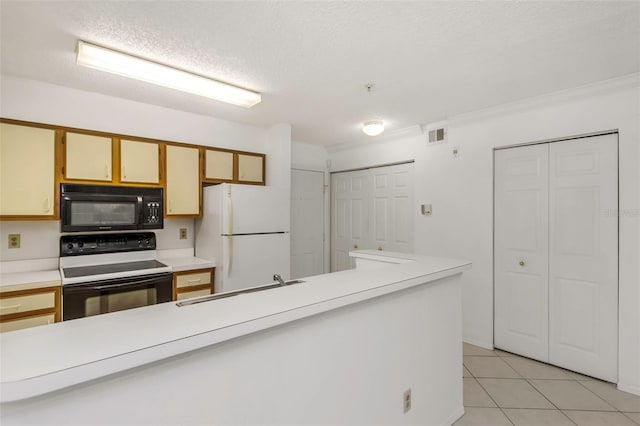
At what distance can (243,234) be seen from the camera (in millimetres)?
3260

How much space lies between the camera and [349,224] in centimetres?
485

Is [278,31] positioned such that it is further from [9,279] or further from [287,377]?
[9,279]

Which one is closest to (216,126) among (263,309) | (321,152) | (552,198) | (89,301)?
(321,152)

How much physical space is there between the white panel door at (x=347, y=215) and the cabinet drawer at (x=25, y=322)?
11.1 ft

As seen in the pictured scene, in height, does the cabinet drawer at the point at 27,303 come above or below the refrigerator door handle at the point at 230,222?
below

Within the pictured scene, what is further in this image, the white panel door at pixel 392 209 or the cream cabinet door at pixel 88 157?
the white panel door at pixel 392 209

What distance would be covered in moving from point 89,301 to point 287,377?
2063 millimetres

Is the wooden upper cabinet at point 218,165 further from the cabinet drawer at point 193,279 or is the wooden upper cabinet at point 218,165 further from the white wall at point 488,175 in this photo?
the white wall at point 488,175

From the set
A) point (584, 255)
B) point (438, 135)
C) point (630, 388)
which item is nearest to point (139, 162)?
point (438, 135)

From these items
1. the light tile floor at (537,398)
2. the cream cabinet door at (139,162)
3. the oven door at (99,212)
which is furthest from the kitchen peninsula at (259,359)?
the cream cabinet door at (139,162)

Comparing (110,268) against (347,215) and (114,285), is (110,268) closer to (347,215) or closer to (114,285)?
(114,285)

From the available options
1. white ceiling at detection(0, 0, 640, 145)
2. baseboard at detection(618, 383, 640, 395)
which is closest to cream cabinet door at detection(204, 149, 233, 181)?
white ceiling at detection(0, 0, 640, 145)

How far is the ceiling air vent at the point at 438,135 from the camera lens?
3664mm

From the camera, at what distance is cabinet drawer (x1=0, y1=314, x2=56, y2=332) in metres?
2.27
